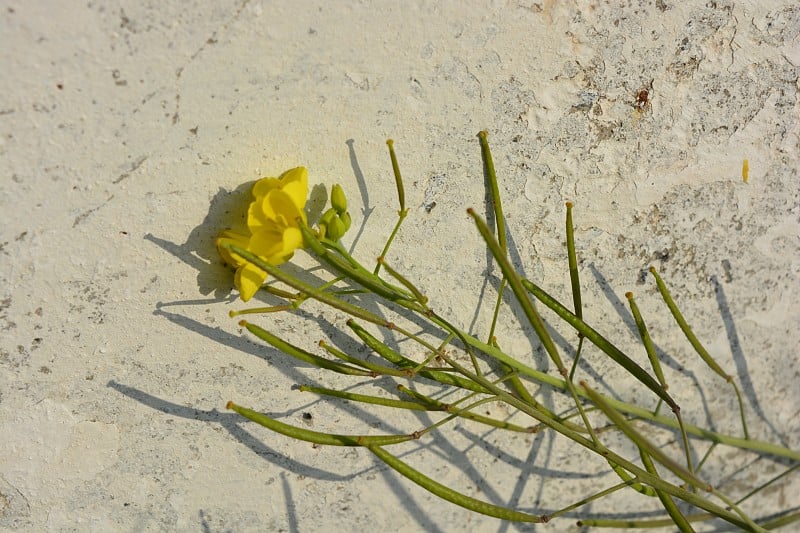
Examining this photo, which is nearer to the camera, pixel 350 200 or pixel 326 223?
pixel 326 223

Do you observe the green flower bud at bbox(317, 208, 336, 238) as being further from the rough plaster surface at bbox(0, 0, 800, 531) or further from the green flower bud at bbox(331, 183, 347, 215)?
the rough plaster surface at bbox(0, 0, 800, 531)

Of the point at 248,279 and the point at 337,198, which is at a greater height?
the point at 337,198

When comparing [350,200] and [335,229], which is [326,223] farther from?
[350,200]

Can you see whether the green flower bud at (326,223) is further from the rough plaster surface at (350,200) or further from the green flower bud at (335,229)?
the rough plaster surface at (350,200)

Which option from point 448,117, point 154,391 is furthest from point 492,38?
point 154,391

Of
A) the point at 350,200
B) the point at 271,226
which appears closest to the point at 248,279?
the point at 271,226

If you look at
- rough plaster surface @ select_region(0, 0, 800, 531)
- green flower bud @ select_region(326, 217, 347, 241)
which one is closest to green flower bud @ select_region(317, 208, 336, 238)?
green flower bud @ select_region(326, 217, 347, 241)

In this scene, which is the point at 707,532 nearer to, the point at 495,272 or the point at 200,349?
the point at 495,272
